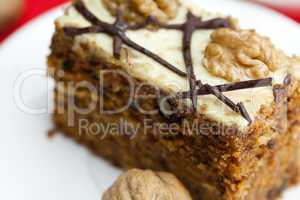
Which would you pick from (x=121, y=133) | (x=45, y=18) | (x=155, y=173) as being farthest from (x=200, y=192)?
(x=45, y=18)

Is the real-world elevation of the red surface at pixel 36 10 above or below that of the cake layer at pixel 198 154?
above

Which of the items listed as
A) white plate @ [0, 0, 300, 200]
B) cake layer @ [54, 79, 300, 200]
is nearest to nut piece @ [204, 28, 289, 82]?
cake layer @ [54, 79, 300, 200]

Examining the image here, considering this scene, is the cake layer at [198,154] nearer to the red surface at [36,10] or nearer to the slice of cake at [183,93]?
the slice of cake at [183,93]

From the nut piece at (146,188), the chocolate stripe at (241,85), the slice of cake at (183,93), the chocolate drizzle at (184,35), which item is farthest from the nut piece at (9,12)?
the chocolate stripe at (241,85)

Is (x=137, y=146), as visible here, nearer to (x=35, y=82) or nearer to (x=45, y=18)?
(x=35, y=82)

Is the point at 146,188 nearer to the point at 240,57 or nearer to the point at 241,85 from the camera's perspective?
the point at 241,85

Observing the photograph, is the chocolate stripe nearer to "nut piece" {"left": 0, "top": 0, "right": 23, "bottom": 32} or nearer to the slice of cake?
the slice of cake
